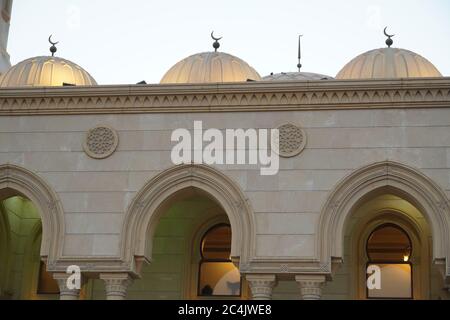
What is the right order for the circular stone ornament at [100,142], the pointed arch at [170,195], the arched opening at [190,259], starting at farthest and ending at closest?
the arched opening at [190,259] → the circular stone ornament at [100,142] → the pointed arch at [170,195]

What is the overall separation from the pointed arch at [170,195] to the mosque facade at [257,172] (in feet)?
0.06

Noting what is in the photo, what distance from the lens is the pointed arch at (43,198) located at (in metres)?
15.7

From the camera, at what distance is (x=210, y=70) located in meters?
17.7

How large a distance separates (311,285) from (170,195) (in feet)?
9.90

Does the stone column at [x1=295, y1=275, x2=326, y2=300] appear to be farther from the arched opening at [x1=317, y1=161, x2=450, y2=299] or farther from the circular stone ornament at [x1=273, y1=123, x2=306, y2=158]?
the circular stone ornament at [x1=273, y1=123, x2=306, y2=158]

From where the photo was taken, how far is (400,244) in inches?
693

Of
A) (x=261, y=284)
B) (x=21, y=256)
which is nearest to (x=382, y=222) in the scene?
(x=261, y=284)

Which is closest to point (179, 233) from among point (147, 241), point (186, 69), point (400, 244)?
point (147, 241)

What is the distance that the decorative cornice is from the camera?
51.3ft

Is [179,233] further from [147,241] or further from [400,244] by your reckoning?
[400,244]

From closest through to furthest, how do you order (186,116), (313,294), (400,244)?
(313,294), (186,116), (400,244)

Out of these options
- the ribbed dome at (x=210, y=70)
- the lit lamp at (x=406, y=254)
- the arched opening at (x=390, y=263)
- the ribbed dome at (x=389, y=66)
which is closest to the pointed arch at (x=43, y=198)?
the ribbed dome at (x=210, y=70)

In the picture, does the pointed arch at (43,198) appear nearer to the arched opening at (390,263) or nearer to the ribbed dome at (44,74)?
the ribbed dome at (44,74)
